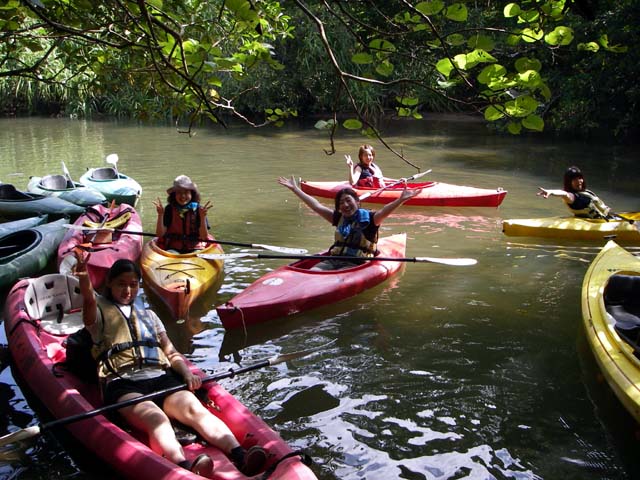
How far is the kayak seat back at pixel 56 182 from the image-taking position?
28.5 ft

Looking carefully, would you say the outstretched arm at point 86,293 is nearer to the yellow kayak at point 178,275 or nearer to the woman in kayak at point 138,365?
the woman in kayak at point 138,365

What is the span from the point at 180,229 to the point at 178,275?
76 cm

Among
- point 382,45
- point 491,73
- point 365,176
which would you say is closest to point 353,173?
point 365,176

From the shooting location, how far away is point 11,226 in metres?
6.89

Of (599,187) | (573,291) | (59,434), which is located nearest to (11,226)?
(59,434)

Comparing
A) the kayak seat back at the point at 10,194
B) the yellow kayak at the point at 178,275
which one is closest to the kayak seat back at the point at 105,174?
the kayak seat back at the point at 10,194

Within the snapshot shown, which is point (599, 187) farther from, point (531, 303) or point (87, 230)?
point (87, 230)

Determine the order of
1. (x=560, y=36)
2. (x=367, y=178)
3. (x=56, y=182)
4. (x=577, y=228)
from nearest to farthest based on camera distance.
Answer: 1. (x=560, y=36)
2. (x=577, y=228)
3. (x=56, y=182)
4. (x=367, y=178)

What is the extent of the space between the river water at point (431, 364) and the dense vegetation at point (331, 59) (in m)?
1.60

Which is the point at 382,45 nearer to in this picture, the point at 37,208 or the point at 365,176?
the point at 37,208

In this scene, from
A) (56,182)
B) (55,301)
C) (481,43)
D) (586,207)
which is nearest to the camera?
(481,43)

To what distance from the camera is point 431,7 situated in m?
2.15

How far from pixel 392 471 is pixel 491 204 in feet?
20.8

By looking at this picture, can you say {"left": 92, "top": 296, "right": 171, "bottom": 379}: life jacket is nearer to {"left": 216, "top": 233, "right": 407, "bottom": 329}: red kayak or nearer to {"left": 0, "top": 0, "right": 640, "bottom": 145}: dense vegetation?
{"left": 0, "top": 0, "right": 640, "bottom": 145}: dense vegetation
